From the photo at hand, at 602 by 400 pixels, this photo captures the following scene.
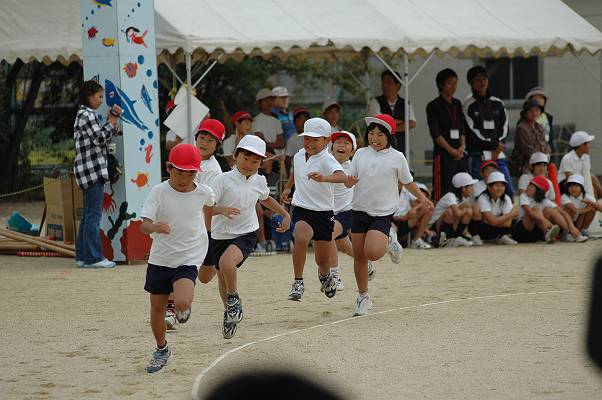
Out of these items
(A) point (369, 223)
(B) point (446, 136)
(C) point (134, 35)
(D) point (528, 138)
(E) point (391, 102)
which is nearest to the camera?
(A) point (369, 223)

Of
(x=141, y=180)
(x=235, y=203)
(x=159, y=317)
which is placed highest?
(x=141, y=180)

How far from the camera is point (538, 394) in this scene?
612cm

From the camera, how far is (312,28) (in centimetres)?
1527

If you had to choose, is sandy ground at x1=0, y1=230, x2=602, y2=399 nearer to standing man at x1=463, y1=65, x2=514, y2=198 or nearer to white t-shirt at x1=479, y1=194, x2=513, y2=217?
white t-shirt at x1=479, y1=194, x2=513, y2=217

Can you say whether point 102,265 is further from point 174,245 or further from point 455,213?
point 174,245

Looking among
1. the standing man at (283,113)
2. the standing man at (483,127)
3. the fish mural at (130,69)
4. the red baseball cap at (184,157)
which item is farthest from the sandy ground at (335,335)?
the standing man at (283,113)

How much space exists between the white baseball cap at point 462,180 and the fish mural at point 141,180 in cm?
446

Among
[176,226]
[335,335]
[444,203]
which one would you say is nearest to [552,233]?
[444,203]

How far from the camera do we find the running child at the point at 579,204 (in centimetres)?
1647

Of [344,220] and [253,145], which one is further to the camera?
[344,220]

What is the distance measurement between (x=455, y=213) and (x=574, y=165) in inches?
100

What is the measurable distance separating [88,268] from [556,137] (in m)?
15.6

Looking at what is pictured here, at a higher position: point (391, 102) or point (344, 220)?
point (391, 102)

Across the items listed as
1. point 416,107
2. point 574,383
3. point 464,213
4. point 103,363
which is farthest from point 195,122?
point 416,107
